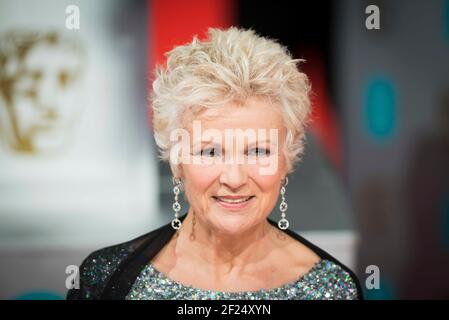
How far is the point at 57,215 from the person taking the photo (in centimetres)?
191

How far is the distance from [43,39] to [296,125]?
0.87 metres

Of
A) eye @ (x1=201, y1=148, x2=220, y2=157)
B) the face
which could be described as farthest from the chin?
eye @ (x1=201, y1=148, x2=220, y2=157)

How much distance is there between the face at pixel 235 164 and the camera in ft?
5.26

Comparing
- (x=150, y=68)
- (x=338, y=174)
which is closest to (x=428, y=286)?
(x=338, y=174)

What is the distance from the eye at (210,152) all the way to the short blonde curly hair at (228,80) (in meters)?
0.10

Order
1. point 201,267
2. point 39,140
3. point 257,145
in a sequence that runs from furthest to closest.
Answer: point 39,140 < point 201,267 < point 257,145

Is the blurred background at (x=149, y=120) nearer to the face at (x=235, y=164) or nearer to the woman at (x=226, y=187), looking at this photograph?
the woman at (x=226, y=187)

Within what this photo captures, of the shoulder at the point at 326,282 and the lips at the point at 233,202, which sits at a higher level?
the lips at the point at 233,202

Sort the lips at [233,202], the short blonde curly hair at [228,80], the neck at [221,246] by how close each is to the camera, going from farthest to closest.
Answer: the neck at [221,246] < the lips at [233,202] < the short blonde curly hair at [228,80]

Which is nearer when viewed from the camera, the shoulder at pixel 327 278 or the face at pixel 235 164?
the face at pixel 235 164

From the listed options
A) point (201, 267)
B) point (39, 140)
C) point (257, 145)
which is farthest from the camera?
point (39, 140)

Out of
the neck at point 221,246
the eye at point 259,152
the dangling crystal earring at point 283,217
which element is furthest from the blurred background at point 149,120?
the eye at point 259,152

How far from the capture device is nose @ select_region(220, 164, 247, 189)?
5.32ft

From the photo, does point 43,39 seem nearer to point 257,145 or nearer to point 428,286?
point 257,145
